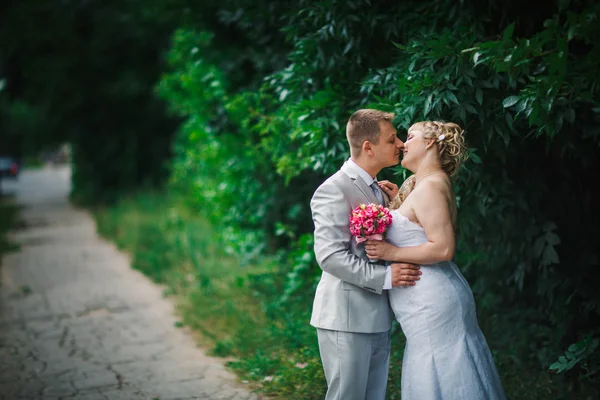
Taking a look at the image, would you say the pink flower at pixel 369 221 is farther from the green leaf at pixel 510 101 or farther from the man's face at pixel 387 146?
the green leaf at pixel 510 101

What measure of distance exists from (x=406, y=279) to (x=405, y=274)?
29 mm

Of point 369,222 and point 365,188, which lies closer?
point 369,222

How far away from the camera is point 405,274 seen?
318cm

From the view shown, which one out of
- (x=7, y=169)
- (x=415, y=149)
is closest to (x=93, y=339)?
(x=415, y=149)

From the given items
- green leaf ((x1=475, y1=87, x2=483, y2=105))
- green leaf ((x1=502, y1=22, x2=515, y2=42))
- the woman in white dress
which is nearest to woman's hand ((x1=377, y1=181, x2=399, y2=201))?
the woman in white dress

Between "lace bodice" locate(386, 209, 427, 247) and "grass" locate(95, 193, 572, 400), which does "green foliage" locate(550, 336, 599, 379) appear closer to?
"grass" locate(95, 193, 572, 400)

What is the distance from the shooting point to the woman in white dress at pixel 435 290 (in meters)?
3.11

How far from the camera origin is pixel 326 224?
10.5ft

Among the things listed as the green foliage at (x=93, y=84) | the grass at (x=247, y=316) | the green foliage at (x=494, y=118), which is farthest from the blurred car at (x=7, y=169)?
the green foliage at (x=494, y=118)

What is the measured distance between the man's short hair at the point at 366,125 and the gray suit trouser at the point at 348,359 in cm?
105

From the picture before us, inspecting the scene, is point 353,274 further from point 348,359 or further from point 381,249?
point 348,359

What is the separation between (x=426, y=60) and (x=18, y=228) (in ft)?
48.2

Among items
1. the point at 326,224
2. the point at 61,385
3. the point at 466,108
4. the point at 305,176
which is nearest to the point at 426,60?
the point at 466,108

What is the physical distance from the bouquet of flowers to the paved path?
7.31 feet
